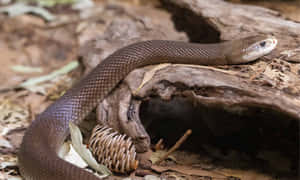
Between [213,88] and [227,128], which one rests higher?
[213,88]

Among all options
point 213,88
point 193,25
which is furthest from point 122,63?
point 193,25

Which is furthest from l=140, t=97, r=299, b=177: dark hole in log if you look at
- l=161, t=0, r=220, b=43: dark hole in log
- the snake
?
l=161, t=0, r=220, b=43: dark hole in log

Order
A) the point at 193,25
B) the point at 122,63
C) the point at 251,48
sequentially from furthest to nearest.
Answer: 1. the point at 193,25
2. the point at 122,63
3. the point at 251,48

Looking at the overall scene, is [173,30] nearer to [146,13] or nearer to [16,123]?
[146,13]

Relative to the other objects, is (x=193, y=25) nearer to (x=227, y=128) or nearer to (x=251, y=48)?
(x=251, y=48)

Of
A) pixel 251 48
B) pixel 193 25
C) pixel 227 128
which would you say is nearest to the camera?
pixel 251 48

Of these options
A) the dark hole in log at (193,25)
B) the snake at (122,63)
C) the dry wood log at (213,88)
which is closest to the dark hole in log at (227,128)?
the dry wood log at (213,88)
